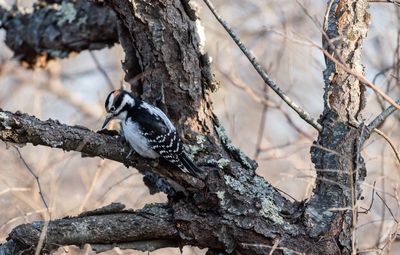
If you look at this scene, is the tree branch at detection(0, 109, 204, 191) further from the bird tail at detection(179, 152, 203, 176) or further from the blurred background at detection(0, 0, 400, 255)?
the blurred background at detection(0, 0, 400, 255)

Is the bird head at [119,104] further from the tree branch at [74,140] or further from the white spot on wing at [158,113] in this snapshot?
the tree branch at [74,140]

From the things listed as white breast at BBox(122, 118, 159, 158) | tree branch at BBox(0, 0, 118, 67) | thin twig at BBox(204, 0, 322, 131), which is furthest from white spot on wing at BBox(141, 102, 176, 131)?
tree branch at BBox(0, 0, 118, 67)

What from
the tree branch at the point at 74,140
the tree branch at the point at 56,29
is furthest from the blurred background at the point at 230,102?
the tree branch at the point at 74,140

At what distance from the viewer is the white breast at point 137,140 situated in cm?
446

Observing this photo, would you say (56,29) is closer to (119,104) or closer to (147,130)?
(119,104)

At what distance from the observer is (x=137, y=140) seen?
14.8 feet

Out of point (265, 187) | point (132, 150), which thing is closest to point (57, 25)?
point (132, 150)

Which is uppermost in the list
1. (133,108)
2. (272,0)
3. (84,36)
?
(272,0)

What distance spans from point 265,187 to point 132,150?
2.57 feet

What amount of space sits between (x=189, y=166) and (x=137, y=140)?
1.19 ft

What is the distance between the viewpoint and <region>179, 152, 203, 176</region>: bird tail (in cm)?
436

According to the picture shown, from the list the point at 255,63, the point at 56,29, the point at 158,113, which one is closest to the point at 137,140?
the point at 158,113

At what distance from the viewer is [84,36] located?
19.7ft

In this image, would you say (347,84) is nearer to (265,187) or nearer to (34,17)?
(265,187)
